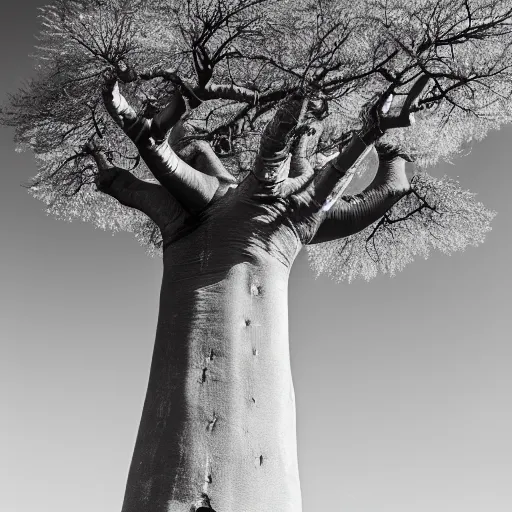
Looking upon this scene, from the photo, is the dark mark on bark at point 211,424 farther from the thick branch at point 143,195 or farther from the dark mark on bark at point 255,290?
the thick branch at point 143,195

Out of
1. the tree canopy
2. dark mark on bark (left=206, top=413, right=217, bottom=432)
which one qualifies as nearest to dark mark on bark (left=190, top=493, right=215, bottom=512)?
dark mark on bark (left=206, top=413, right=217, bottom=432)

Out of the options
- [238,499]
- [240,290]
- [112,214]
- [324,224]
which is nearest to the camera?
[238,499]

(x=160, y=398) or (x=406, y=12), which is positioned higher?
(x=406, y=12)

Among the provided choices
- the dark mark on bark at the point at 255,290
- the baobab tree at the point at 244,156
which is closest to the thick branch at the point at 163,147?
the baobab tree at the point at 244,156

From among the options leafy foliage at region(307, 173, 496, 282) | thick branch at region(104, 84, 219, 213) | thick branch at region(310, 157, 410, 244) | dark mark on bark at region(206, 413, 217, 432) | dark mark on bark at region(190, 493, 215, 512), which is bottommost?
dark mark on bark at region(190, 493, 215, 512)

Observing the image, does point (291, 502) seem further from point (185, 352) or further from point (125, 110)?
point (125, 110)

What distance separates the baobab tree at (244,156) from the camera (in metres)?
4.04

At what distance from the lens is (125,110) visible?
4.63 m

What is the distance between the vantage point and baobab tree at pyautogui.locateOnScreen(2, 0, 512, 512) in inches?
159

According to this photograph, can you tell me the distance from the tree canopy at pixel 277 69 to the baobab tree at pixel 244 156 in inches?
0.7

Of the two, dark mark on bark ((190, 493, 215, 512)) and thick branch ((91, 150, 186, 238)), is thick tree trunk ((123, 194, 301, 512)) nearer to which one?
dark mark on bark ((190, 493, 215, 512))

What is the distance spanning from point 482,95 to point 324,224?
6.51 ft

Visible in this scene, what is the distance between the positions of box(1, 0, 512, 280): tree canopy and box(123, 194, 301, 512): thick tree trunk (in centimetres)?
151

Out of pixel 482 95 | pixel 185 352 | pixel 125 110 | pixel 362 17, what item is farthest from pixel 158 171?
pixel 482 95
